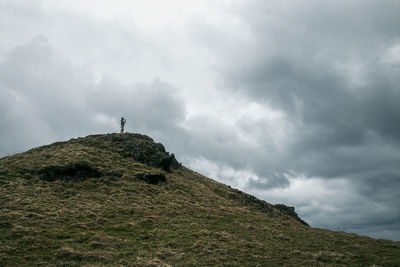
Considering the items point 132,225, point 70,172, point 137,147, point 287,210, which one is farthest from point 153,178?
point 287,210

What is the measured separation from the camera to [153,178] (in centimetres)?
5616

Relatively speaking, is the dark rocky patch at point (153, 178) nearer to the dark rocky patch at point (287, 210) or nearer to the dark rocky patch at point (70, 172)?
the dark rocky patch at point (70, 172)

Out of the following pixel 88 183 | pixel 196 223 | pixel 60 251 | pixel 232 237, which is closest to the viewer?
pixel 60 251

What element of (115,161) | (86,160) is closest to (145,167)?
(115,161)

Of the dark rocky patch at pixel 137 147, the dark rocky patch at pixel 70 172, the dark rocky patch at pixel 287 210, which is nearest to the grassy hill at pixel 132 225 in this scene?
the dark rocky patch at pixel 70 172

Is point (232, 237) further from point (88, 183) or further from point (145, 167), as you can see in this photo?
point (145, 167)

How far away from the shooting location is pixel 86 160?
5494 cm

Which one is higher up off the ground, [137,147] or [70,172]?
[137,147]

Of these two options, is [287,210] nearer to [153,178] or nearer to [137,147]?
[153,178]

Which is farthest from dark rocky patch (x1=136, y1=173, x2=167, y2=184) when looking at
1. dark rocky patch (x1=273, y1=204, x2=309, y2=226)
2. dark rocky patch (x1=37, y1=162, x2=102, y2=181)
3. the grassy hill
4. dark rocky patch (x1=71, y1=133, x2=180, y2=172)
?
dark rocky patch (x1=273, y1=204, x2=309, y2=226)

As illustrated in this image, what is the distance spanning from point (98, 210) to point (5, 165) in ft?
87.8

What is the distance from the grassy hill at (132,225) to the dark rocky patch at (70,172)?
17 centimetres

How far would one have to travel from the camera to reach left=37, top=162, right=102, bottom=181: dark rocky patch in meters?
49.4

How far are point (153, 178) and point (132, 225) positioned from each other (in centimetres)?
2093
